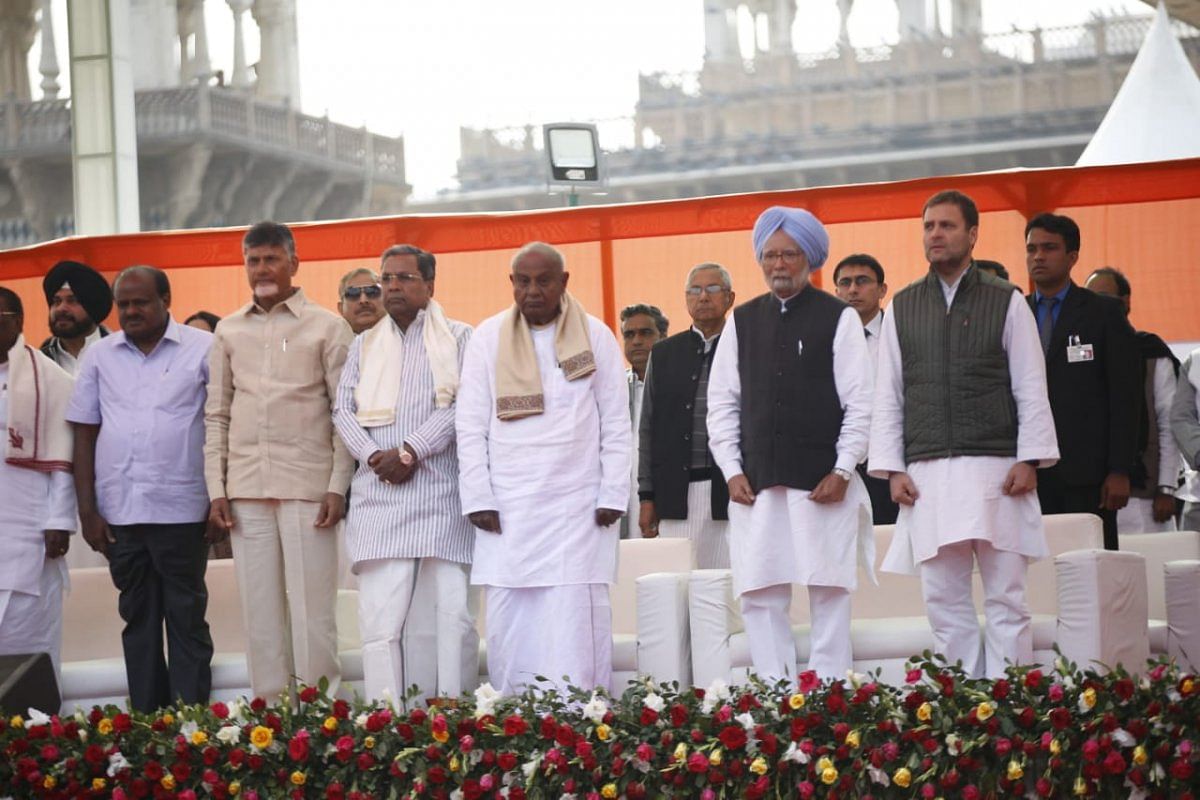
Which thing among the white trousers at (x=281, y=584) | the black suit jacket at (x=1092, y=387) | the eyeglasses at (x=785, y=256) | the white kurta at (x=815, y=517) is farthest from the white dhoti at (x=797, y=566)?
the white trousers at (x=281, y=584)

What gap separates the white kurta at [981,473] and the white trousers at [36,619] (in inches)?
116

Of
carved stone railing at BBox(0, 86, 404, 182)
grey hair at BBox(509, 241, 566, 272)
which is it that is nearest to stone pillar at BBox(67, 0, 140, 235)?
grey hair at BBox(509, 241, 566, 272)

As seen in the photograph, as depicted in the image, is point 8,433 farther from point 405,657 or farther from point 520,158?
point 520,158

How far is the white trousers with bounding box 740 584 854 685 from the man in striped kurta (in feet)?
3.04

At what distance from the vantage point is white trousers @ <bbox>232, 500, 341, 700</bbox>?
219 inches

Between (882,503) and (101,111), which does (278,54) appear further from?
(882,503)

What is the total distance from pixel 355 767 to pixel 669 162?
145ft

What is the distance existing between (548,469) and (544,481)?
0.04 metres

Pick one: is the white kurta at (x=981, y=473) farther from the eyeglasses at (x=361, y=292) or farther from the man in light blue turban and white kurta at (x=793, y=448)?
the eyeglasses at (x=361, y=292)

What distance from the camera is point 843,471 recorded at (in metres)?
5.25

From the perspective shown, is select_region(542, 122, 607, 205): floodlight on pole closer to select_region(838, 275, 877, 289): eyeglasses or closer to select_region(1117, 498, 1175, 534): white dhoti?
select_region(838, 275, 877, 289): eyeglasses

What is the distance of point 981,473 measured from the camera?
16.9 feet

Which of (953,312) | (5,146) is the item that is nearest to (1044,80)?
(5,146)

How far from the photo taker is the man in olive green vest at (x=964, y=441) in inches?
204
